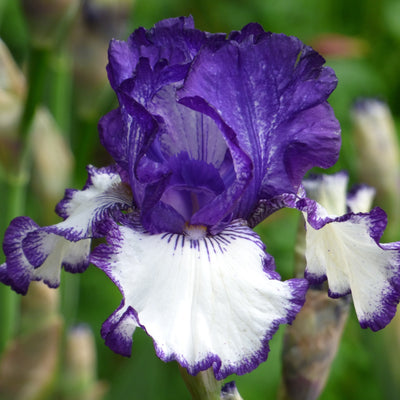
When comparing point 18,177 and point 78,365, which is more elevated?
point 18,177

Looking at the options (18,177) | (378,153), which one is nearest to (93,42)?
(18,177)

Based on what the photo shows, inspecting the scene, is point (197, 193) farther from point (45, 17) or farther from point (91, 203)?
point (45, 17)

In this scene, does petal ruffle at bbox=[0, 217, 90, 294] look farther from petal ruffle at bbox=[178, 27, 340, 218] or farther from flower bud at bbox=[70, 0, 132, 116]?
flower bud at bbox=[70, 0, 132, 116]

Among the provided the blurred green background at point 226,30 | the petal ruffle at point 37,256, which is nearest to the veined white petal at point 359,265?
the petal ruffle at point 37,256

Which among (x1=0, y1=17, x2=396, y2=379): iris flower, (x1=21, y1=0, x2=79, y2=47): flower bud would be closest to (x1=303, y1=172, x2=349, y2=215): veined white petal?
(x1=0, y1=17, x2=396, y2=379): iris flower

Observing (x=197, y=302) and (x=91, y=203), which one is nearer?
(x=197, y=302)

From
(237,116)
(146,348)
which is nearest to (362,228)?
(237,116)

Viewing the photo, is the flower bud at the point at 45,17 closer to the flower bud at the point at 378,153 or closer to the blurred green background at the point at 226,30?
the blurred green background at the point at 226,30

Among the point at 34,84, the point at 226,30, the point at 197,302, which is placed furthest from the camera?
the point at 226,30
